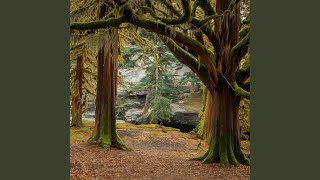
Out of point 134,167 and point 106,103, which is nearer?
point 134,167

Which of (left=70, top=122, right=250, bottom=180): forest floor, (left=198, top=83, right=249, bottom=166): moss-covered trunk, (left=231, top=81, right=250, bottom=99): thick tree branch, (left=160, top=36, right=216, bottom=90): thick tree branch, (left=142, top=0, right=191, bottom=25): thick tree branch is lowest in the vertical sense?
(left=70, top=122, right=250, bottom=180): forest floor

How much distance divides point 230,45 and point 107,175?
6489 mm

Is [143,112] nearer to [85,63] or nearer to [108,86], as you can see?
[85,63]

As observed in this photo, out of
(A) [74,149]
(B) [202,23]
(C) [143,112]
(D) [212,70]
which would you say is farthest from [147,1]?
(C) [143,112]

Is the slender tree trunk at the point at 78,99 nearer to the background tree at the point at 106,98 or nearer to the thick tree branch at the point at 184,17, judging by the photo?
the background tree at the point at 106,98

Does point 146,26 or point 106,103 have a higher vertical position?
point 146,26

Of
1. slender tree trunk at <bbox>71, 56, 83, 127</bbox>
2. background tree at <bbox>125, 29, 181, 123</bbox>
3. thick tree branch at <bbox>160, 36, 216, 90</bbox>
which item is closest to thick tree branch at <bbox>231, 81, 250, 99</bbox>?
thick tree branch at <bbox>160, 36, 216, 90</bbox>

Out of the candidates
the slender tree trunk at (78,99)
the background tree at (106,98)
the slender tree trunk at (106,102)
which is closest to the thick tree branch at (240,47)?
the background tree at (106,98)

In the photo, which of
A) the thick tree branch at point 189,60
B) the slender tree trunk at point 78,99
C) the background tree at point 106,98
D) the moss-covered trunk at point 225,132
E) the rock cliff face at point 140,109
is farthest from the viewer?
the rock cliff face at point 140,109

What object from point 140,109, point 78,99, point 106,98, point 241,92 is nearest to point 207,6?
point 241,92

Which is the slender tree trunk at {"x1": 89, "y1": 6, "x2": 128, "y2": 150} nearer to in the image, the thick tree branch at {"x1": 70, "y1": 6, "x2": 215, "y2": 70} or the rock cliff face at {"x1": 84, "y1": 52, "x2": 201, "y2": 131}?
the thick tree branch at {"x1": 70, "y1": 6, "x2": 215, "y2": 70}

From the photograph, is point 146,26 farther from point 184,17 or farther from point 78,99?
point 78,99

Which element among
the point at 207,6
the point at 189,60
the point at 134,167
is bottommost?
the point at 134,167

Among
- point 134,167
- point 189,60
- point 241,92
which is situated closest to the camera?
point 241,92
